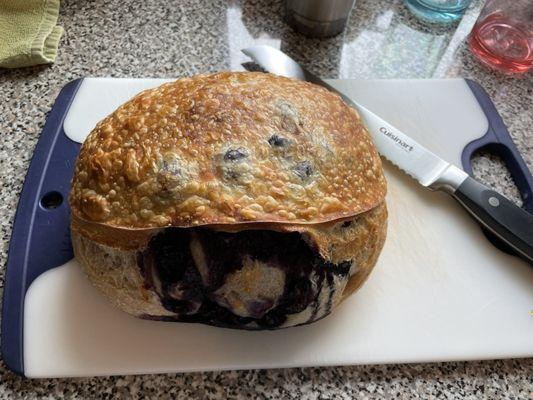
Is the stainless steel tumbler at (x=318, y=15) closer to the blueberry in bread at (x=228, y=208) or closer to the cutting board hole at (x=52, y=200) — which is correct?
the blueberry in bread at (x=228, y=208)

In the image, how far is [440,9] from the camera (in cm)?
122

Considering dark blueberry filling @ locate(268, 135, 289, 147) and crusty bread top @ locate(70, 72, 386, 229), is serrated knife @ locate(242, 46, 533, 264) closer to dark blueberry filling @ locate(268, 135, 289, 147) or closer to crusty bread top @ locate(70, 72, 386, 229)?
crusty bread top @ locate(70, 72, 386, 229)

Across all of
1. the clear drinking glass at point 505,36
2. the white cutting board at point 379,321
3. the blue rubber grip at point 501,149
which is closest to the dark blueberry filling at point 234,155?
the white cutting board at point 379,321

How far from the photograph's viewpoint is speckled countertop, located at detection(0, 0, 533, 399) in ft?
2.25

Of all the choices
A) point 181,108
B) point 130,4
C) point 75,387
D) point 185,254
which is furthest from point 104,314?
point 130,4

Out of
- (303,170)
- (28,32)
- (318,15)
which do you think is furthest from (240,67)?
(303,170)

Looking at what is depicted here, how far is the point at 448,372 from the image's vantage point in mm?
721

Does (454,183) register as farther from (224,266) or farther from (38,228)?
(38,228)

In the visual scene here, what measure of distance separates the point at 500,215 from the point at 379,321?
260 millimetres

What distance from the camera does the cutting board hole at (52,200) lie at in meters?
0.80

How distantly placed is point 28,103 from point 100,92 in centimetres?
14

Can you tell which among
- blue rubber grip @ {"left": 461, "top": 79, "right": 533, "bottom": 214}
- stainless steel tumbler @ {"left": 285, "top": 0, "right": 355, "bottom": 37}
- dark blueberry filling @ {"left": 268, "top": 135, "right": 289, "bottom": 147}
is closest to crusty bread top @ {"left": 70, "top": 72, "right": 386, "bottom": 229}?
dark blueberry filling @ {"left": 268, "top": 135, "right": 289, "bottom": 147}

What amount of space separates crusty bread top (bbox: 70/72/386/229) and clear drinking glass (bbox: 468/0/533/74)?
63 cm

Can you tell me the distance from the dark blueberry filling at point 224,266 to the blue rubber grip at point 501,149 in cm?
45
